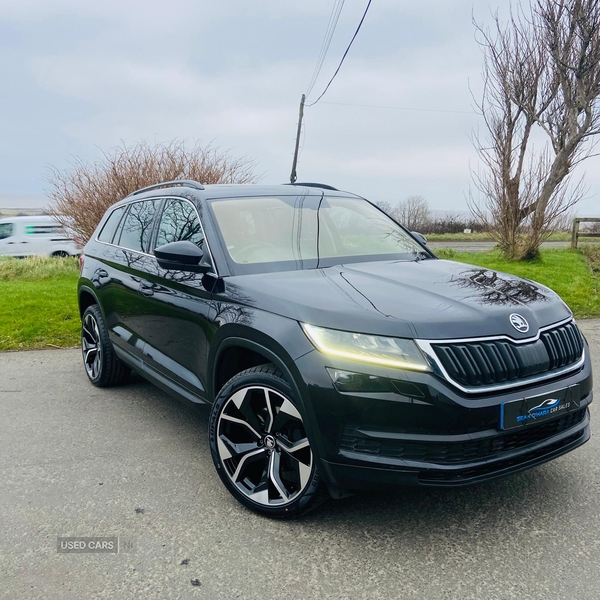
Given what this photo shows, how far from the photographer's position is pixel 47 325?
7.38 metres

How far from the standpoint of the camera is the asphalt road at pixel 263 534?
2402mm

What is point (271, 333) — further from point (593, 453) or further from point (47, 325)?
point (47, 325)

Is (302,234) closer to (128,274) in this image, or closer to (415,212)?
(128,274)

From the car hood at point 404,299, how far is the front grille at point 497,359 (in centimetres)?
5

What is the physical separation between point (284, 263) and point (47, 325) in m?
5.00

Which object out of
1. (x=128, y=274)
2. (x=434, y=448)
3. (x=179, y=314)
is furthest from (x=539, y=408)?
(x=128, y=274)

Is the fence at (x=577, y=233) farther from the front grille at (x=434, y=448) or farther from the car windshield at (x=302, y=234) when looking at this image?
Result: the front grille at (x=434, y=448)

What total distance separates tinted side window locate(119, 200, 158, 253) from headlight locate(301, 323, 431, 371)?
6.94 ft

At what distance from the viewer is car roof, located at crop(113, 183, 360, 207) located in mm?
3956

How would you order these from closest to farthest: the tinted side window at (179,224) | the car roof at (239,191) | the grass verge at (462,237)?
the tinted side window at (179,224) → the car roof at (239,191) → the grass verge at (462,237)

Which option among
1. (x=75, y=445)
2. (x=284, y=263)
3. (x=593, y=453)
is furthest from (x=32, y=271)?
(x=593, y=453)

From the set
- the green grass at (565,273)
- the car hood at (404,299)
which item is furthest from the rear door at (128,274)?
the green grass at (565,273)

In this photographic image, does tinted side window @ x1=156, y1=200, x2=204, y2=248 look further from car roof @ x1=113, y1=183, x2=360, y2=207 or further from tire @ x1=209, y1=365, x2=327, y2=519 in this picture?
tire @ x1=209, y1=365, x2=327, y2=519

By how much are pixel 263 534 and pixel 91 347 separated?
3.18 metres
